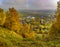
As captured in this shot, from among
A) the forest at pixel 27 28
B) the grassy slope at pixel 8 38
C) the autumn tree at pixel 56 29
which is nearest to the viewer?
the grassy slope at pixel 8 38

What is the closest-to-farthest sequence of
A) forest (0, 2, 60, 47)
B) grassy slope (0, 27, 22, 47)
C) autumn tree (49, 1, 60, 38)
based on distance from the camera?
grassy slope (0, 27, 22, 47), forest (0, 2, 60, 47), autumn tree (49, 1, 60, 38)

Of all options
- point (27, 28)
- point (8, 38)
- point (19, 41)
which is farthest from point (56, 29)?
point (8, 38)

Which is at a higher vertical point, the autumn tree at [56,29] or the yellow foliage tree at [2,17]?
the yellow foliage tree at [2,17]

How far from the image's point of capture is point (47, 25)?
79.9 inches

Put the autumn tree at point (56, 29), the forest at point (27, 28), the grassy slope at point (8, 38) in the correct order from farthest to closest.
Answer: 1. the autumn tree at point (56, 29)
2. the forest at point (27, 28)
3. the grassy slope at point (8, 38)

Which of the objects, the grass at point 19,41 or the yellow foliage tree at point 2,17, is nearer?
the grass at point 19,41

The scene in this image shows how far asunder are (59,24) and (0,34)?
3.18 feet

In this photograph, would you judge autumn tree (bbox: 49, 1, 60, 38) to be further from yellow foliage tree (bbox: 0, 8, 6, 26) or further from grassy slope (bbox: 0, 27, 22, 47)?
yellow foliage tree (bbox: 0, 8, 6, 26)

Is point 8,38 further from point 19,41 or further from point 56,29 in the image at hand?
point 56,29

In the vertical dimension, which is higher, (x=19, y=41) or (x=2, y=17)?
(x=2, y=17)

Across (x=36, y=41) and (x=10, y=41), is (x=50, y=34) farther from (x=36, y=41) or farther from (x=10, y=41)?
(x=10, y=41)

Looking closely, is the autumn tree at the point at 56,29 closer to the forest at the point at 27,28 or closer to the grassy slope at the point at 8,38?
the forest at the point at 27,28

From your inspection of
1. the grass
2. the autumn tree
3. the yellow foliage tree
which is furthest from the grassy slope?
the autumn tree

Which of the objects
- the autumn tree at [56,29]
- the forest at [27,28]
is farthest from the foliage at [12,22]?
the autumn tree at [56,29]
